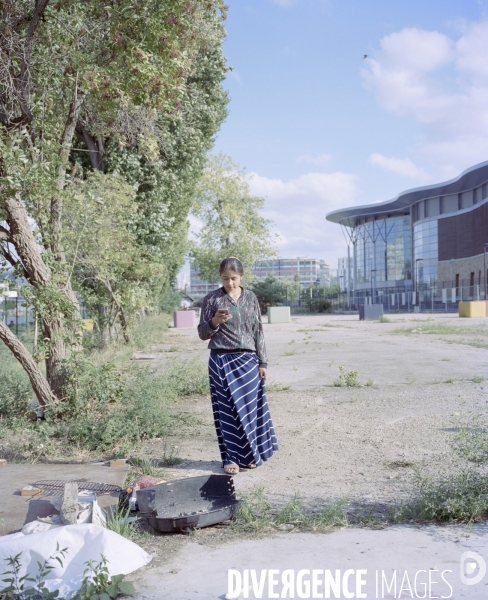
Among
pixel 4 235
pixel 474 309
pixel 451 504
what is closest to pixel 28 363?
pixel 4 235

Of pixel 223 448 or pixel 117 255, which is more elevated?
pixel 117 255

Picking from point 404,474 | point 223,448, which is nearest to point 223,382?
point 223,448

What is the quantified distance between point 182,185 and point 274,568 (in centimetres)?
1671

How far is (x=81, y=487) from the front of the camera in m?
4.88

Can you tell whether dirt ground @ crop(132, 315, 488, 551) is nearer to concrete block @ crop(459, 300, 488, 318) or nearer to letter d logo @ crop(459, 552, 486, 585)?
letter d logo @ crop(459, 552, 486, 585)

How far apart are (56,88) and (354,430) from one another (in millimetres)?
5564

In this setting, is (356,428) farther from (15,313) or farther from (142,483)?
(15,313)

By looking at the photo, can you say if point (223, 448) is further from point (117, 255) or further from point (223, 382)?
point (117, 255)

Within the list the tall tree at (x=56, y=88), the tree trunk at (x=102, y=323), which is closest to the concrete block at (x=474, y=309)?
the tree trunk at (x=102, y=323)

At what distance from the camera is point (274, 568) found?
11.0 ft

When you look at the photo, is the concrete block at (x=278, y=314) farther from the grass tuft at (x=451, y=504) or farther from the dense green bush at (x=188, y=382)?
the grass tuft at (x=451, y=504)

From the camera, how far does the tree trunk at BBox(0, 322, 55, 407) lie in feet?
23.1

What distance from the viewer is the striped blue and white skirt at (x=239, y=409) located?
5582mm

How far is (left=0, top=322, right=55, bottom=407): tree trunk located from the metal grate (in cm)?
237
